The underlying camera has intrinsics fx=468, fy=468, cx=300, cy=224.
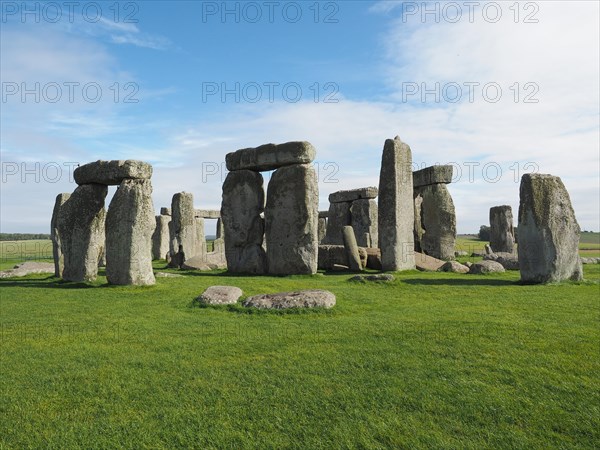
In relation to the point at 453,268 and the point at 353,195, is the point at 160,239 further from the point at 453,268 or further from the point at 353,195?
the point at 453,268

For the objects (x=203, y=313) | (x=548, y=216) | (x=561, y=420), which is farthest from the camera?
(x=548, y=216)

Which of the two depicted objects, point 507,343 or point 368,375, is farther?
point 507,343

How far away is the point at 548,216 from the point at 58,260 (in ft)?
45.4

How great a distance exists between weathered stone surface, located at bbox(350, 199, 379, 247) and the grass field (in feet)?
50.2

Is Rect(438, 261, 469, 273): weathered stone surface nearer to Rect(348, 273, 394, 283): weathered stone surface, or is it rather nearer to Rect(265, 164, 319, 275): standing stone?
Rect(265, 164, 319, 275): standing stone

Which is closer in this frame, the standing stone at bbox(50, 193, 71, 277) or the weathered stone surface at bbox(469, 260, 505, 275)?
the weathered stone surface at bbox(469, 260, 505, 275)

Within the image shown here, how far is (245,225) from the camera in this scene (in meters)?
15.8

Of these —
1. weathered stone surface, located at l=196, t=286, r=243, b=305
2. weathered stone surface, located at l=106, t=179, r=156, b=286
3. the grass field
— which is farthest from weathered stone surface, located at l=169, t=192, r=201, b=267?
the grass field

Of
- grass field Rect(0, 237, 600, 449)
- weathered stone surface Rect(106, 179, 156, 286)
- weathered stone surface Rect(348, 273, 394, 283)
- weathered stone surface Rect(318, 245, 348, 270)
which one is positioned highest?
weathered stone surface Rect(106, 179, 156, 286)

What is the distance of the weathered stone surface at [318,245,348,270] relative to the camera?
16.1m

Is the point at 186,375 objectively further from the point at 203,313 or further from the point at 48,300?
the point at 48,300

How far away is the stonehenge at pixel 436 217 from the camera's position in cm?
1975

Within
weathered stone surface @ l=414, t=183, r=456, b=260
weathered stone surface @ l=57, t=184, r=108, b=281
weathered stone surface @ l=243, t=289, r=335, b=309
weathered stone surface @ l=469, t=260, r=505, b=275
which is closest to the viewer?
weathered stone surface @ l=243, t=289, r=335, b=309

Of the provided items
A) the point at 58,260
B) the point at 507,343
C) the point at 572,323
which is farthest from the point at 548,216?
the point at 58,260
